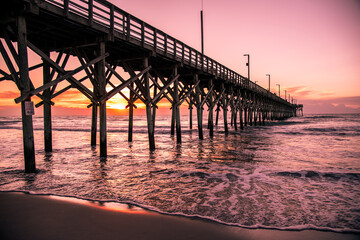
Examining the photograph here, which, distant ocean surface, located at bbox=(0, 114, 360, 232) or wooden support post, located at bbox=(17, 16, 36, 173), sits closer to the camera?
distant ocean surface, located at bbox=(0, 114, 360, 232)

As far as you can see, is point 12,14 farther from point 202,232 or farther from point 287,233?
point 287,233

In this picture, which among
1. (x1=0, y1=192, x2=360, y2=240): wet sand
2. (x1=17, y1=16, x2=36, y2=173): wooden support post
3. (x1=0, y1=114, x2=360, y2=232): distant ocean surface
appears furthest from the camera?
(x1=17, y1=16, x2=36, y2=173): wooden support post

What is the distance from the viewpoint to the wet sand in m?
2.83

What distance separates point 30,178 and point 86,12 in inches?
198

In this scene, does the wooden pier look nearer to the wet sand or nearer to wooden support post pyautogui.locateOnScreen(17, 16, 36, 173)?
wooden support post pyautogui.locateOnScreen(17, 16, 36, 173)

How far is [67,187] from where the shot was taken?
4.70m

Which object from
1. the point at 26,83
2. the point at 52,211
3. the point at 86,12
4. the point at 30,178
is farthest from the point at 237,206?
the point at 86,12

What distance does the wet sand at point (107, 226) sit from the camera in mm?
2828

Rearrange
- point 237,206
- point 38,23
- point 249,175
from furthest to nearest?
point 38,23 → point 249,175 → point 237,206

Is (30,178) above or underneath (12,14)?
underneath

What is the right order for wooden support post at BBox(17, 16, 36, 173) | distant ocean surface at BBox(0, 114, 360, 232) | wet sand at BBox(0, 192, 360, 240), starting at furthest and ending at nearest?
wooden support post at BBox(17, 16, 36, 173) < distant ocean surface at BBox(0, 114, 360, 232) < wet sand at BBox(0, 192, 360, 240)

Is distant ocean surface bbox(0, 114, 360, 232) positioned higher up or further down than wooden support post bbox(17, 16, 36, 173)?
further down

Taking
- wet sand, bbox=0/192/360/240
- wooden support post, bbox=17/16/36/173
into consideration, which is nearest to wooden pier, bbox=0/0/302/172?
wooden support post, bbox=17/16/36/173

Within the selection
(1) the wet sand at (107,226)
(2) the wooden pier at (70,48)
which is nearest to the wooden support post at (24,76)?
(2) the wooden pier at (70,48)
